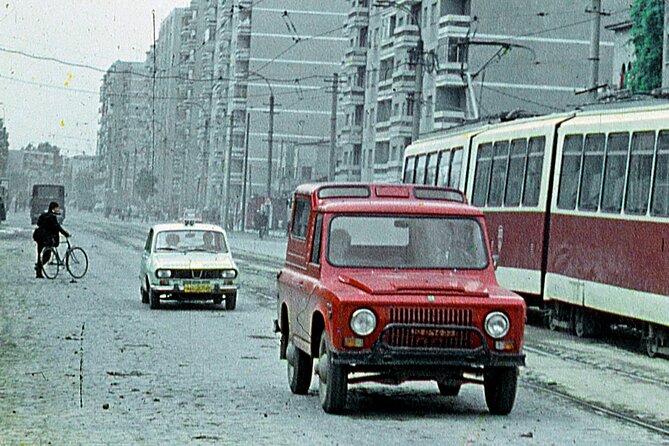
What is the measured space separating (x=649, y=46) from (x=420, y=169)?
31.2 m

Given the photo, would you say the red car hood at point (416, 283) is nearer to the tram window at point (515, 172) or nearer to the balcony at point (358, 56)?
the tram window at point (515, 172)

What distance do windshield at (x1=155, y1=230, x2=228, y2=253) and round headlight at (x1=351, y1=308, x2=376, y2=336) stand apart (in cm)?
1606

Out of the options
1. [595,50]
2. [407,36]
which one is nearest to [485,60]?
[407,36]

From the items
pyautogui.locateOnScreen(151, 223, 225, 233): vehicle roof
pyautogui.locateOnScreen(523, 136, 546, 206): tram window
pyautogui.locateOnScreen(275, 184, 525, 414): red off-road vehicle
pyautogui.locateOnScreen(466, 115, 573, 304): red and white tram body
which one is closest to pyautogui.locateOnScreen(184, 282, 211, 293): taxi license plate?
pyautogui.locateOnScreen(151, 223, 225, 233): vehicle roof

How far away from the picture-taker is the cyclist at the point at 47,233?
36.3 meters

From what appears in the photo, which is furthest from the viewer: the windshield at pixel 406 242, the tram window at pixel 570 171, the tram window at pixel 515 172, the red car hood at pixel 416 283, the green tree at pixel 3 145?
the green tree at pixel 3 145

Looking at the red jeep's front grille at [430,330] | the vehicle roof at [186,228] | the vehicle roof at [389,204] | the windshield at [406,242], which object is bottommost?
the vehicle roof at [186,228]

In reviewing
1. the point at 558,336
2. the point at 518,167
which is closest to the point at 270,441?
the point at 558,336

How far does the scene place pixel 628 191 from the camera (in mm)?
21891

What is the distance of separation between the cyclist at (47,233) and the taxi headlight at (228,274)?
986 cm

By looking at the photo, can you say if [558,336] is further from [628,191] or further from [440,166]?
[440,166]

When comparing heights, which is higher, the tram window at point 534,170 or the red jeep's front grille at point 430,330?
the tram window at point 534,170

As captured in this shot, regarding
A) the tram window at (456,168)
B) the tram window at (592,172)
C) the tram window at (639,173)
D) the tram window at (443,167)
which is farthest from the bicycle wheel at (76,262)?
the tram window at (639,173)

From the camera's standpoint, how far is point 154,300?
89.2 ft
